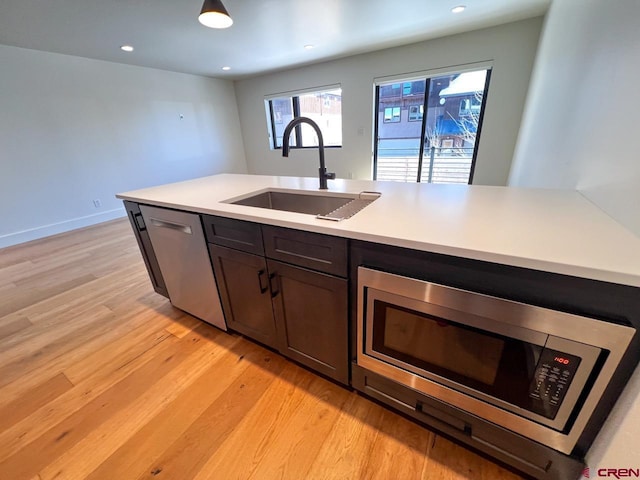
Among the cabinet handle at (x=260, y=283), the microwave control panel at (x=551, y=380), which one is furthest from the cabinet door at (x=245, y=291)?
the microwave control panel at (x=551, y=380)

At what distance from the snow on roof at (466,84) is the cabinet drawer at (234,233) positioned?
426 cm

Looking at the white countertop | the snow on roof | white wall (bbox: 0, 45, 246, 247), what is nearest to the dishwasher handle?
the white countertop

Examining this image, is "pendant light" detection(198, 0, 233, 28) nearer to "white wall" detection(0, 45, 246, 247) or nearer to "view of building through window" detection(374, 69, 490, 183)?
"view of building through window" detection(374, 69, 490, 183)

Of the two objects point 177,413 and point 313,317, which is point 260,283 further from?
point 177,413

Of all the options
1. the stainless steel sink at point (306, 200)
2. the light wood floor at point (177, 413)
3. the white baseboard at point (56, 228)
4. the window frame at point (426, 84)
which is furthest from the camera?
the window frame at point (426, 84)

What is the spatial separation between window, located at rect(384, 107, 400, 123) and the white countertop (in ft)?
11.6

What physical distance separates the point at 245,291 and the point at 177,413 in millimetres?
654

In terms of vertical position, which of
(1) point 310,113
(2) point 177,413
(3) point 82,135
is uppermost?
(1) point 310,113

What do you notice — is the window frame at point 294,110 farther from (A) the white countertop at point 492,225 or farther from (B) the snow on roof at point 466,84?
(A) the white countertop at point 492,225

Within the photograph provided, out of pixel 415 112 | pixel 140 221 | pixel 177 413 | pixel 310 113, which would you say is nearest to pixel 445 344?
pixel 177 413

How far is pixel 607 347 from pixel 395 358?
60 cm

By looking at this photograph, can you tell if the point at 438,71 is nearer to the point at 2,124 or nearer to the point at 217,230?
the point at 217,230

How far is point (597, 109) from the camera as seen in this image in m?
1.17

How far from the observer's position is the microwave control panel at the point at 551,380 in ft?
2.30
